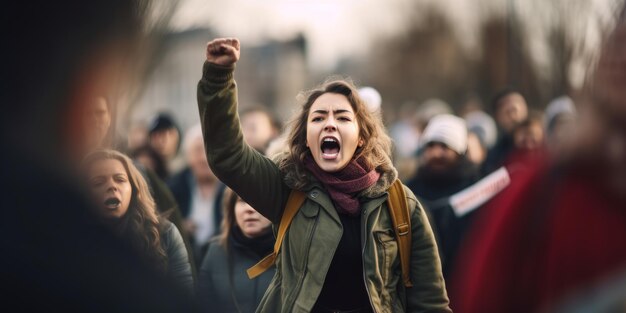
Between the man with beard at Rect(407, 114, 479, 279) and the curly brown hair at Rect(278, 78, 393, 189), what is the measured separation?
278 centimetres

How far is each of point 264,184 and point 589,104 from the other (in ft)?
6.98

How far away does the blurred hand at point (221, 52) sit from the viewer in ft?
10.7

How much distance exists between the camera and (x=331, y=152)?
11.8 ft

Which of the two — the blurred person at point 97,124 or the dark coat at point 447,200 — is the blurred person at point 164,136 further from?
the blurred person at point 97,124

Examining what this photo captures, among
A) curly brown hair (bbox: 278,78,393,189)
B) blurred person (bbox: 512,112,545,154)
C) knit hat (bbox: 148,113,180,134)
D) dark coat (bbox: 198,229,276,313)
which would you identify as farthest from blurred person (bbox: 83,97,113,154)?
blurred person (bbox: 512,112,545,154)

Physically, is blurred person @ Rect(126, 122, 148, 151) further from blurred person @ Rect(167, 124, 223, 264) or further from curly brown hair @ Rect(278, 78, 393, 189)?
curly brown hair @ Rect(278, 78, 393, 189)

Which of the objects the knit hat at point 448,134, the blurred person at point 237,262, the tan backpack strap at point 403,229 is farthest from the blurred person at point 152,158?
the tan backpack strap at point 403,229

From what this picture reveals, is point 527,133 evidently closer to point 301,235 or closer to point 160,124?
point 160,124

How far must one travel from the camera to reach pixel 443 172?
690 cm

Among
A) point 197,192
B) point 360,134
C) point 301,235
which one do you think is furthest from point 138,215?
point 197,192

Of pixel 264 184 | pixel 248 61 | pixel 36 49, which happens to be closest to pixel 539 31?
pixel 264 184

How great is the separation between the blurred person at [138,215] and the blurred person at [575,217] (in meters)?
1.53

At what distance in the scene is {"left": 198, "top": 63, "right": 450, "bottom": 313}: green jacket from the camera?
330 cm

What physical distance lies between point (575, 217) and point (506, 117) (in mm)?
7795
